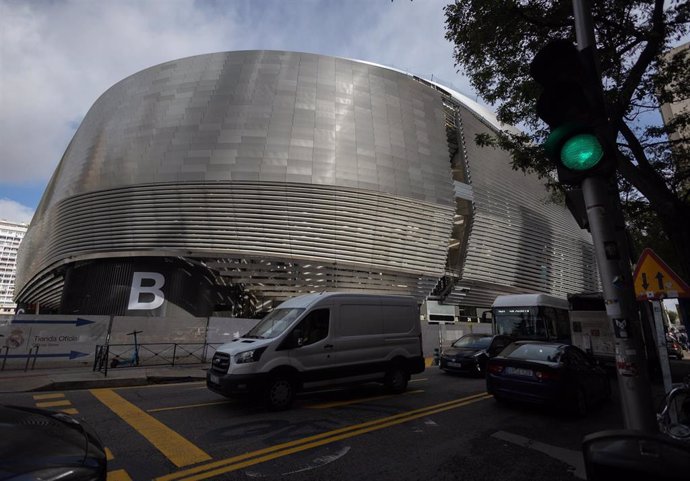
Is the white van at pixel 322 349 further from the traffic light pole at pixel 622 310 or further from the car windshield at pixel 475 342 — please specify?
the traffic light pole at pixel 622 310

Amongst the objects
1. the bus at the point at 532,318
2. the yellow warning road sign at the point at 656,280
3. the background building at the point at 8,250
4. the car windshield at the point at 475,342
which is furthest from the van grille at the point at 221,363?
the background building at the point at 8,250

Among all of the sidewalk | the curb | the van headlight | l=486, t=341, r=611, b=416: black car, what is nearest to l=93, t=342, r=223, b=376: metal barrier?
the sidewalk

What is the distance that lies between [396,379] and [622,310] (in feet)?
22.6

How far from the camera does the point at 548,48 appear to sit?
3.21 metres

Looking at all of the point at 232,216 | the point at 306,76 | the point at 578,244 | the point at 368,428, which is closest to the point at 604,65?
the point at 368,428

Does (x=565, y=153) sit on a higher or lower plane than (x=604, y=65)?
lower

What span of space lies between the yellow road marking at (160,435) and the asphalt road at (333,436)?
0.02m

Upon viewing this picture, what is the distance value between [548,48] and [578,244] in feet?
142

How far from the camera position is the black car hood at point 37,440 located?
2361mm

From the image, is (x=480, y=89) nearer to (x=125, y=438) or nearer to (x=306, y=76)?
(x=125, y=438)

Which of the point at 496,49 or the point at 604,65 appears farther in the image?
the point at 496,49

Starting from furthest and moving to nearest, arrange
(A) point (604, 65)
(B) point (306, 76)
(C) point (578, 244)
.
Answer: (C) point (578, 244), (B) point (306, 76), (A) point (604, 65)

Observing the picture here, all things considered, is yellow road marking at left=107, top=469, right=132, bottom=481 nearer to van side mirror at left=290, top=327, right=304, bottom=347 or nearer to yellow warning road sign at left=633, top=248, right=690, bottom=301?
van side mirror at left=290, top=327, right=304, bottom=347

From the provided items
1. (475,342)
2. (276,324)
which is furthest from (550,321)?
(276,324)
